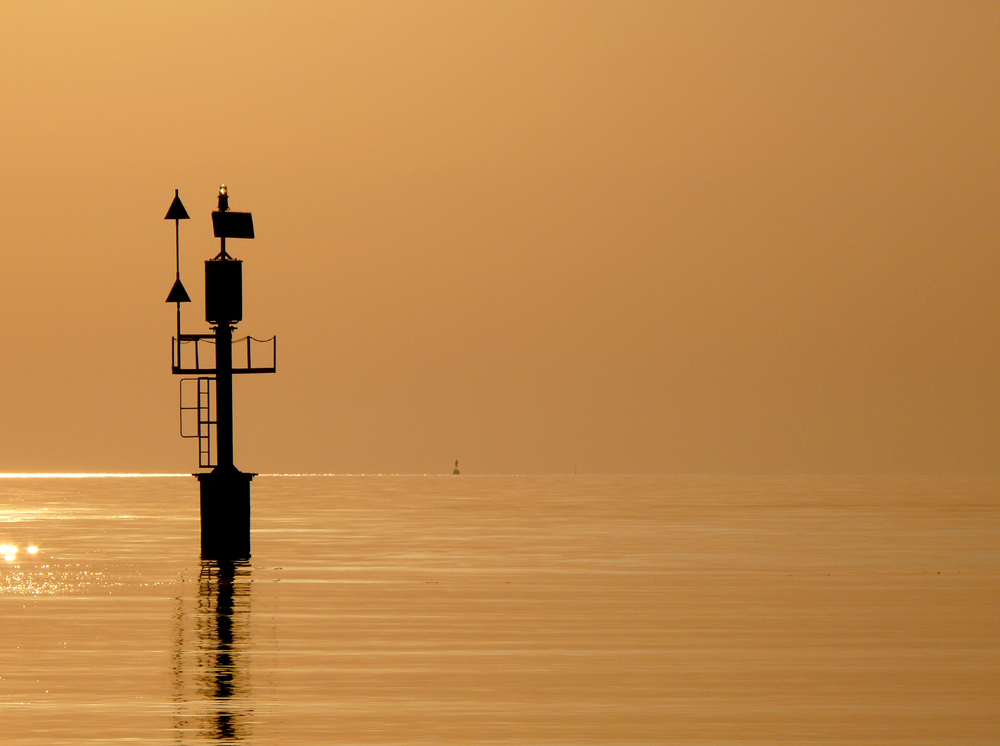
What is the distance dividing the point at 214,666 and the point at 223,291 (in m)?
24.7

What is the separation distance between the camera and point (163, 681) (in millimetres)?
25391

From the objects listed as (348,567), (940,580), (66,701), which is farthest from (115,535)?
(66,701)

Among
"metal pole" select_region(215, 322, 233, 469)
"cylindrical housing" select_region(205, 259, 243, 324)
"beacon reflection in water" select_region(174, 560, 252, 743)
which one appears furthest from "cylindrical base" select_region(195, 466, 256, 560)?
"beacon reflection in water" select_region(174, 560, 252, 743)

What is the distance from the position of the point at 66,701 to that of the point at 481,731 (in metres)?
5.92

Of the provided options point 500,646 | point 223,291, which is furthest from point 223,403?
point 500,646

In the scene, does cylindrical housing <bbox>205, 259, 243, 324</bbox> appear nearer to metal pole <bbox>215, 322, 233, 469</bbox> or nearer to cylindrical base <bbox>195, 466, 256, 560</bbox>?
metal pole <bbox>215, 322, 233, 469</bbox>

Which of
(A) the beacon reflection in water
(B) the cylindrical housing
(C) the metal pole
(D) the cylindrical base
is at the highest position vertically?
(B) the cylindrical housing

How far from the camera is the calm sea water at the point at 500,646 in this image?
21.8 meters

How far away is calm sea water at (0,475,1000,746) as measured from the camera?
21781 millimetres

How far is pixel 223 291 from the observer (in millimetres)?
50781

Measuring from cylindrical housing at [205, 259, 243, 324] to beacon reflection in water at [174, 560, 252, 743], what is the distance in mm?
9667

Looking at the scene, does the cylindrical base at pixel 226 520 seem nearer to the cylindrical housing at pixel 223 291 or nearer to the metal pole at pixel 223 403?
the metal pole at pixel 223 403

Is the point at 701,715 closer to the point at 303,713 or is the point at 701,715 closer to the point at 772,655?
the point at 303,713

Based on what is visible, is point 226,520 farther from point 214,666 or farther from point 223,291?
point 214,666
